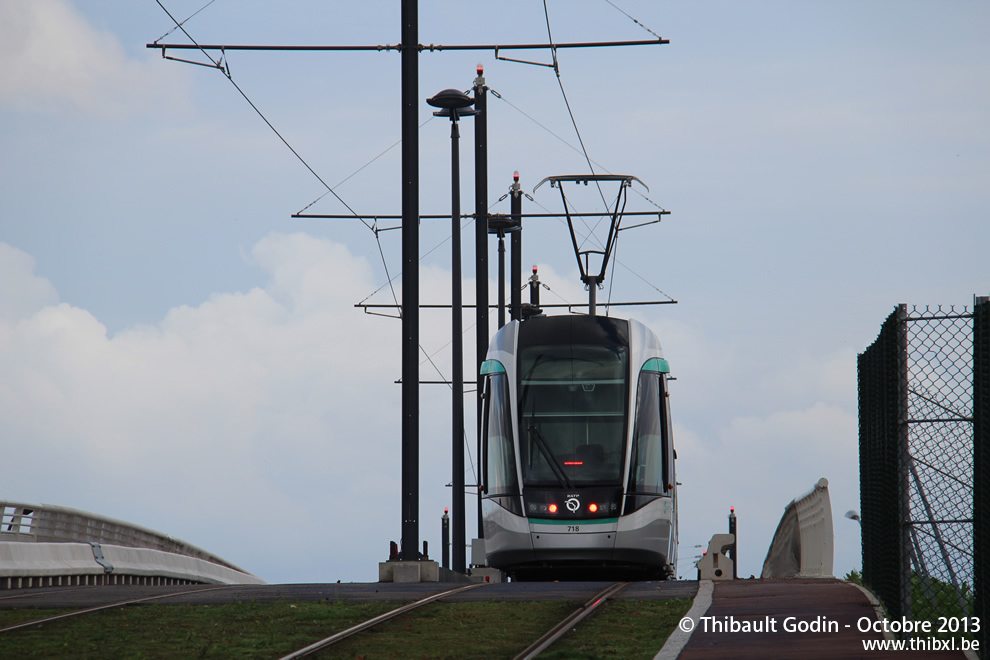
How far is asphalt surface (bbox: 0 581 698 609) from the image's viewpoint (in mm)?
13398

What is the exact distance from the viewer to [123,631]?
1110 centimetres

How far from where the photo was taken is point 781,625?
1014cm

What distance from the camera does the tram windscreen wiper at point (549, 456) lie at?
709 inches

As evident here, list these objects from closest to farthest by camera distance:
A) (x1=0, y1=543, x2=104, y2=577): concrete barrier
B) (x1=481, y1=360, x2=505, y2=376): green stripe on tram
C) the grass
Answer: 1. the grass
2. (x1=0, y1=543, x2=104, y2=577): concrete barrier
3. (x1=481, y1=360, x2=505, y2=376): green stripe on tram

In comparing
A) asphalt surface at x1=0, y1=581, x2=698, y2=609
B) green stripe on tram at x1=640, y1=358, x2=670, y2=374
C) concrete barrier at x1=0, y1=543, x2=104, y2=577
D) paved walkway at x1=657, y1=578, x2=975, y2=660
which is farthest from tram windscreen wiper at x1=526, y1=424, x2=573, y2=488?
concrete barrier at x1=0, y1=543, x2=104, y2=577

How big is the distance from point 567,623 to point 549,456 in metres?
7.37

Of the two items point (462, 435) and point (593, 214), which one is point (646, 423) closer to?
point (462, 435)

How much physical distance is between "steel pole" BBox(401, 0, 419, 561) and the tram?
3.33ft

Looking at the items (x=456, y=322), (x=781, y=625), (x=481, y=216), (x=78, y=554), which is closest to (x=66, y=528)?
(x=78, y=554)

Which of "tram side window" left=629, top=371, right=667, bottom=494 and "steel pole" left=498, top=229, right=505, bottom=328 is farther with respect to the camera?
"steel pole" left=498, top=229, right=505, bottom=328

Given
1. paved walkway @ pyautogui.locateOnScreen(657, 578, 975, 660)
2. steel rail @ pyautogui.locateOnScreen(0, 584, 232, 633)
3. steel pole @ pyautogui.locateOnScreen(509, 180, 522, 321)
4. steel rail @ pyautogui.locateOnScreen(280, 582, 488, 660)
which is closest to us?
paved walkway @ pyautogui.locateOnScreen(657, 578, 975, 660)

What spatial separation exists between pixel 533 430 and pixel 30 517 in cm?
776

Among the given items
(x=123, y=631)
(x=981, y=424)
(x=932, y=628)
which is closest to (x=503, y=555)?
(x=123, y=631)

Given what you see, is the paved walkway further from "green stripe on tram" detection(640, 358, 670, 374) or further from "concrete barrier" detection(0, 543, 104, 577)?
"concrete barrier" detection(0, 543, 104, 577)
